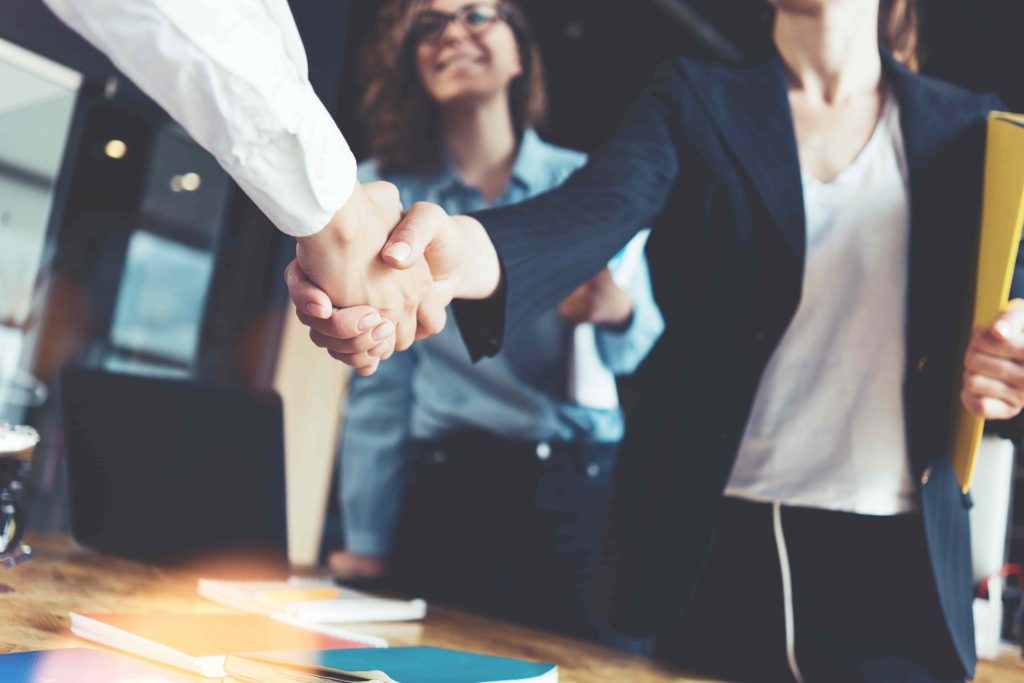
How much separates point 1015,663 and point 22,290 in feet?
9.85

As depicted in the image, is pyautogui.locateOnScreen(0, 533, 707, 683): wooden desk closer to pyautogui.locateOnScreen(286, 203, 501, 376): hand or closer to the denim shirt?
pyautogui.locateOnScreen(286, 203, 501, 376): hand

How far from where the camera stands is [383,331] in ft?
2.82

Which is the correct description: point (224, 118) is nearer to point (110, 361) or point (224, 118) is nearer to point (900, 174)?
point (900, 174)

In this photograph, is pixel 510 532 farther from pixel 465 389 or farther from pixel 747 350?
pixel 747 350

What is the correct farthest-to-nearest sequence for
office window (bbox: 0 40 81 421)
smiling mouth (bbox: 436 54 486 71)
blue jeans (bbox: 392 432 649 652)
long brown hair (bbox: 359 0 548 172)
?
office window (bbox: 0 40 81 421)
long brown hair (bbox: 359 0 548 172)
smiling mouth (bbox: 436 54 486 71)
blue jeans (bbox: 392 432 649 652)

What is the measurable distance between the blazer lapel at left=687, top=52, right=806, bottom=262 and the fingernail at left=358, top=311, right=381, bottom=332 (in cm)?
50

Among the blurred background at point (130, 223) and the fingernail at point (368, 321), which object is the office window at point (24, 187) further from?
the fingernail at point (368, 321)

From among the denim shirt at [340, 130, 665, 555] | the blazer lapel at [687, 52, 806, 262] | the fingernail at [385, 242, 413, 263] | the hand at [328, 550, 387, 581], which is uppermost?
the blazer lapel at [687, 52, 806, 262]

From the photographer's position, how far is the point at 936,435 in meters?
1.03

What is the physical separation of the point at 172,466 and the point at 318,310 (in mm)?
721

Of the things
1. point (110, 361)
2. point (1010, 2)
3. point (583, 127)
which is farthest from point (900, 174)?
point (1010, 2)

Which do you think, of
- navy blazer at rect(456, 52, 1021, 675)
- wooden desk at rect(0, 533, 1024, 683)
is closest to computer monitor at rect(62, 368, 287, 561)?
wooden desk at rect(0, 533, 1024, 683)

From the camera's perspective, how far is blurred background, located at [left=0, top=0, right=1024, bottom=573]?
2.97 meters

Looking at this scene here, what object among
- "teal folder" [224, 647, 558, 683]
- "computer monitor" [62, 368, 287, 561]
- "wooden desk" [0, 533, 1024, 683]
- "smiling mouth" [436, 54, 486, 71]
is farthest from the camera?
"smiling mouth" [436, 54, 486, 71]
